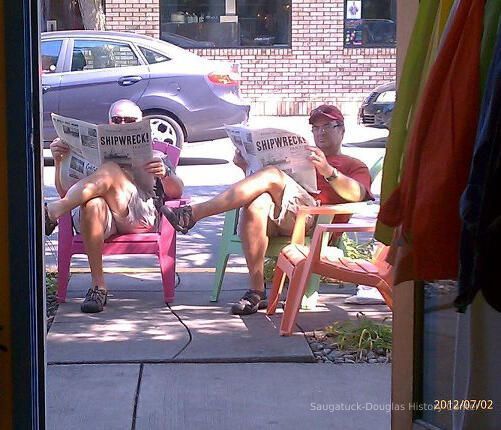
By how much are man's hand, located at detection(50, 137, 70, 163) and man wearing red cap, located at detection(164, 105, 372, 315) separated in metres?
0.71

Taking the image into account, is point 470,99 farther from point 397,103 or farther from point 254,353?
point 254,353

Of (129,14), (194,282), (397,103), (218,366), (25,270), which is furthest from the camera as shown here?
(129,14)

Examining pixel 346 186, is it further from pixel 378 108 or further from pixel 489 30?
pixel 378 108

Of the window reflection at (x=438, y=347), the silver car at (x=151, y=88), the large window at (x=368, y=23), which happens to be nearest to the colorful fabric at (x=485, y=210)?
the window reflection at (x=438, y=347)

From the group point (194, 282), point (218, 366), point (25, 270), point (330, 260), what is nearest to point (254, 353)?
point (218, 366)

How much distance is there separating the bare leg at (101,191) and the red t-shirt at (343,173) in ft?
3.38

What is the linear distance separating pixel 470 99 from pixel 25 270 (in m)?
1.28

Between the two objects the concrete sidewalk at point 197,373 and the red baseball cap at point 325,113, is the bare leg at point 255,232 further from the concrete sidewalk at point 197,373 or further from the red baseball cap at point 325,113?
the red baseball cap at point 325,113

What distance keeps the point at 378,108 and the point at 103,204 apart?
8414 mm

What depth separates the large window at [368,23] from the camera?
16.9 m

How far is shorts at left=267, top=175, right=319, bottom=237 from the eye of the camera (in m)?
5.32

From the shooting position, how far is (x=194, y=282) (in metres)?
6.17

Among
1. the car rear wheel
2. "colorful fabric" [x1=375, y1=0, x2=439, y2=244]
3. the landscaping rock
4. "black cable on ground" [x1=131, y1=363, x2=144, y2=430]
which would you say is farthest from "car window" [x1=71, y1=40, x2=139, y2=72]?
"colorful fabric" [x1=375, y1=0, x2=439, y2=244]

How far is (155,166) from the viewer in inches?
217
